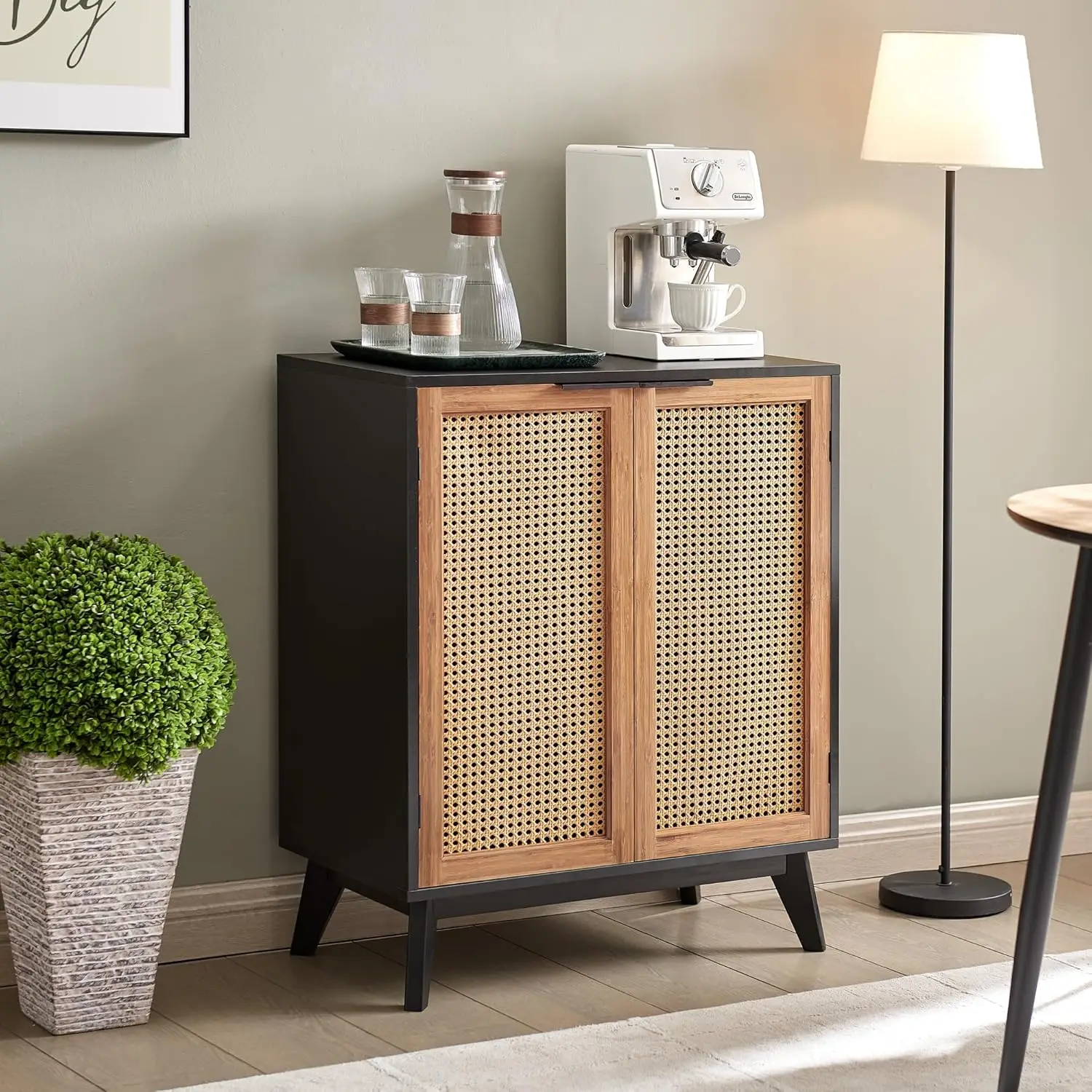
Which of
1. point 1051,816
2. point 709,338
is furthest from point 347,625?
point 1051,816

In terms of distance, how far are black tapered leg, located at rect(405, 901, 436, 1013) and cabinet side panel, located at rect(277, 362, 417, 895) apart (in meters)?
0.05

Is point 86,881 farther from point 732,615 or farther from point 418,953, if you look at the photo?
point 732,615

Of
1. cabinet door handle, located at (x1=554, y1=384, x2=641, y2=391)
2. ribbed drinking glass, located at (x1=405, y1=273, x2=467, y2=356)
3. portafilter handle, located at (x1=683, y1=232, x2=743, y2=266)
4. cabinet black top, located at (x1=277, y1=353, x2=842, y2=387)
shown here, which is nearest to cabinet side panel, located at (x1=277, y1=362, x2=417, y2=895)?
cabinet black top, located at (x1=277, y1=353, x2=842, y2=387)

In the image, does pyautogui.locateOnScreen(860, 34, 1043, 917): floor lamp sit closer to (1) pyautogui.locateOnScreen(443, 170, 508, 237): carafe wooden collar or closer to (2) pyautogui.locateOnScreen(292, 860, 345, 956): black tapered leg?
(1) pyautogui.locateOnScreen(443, 170, 508, 237): carafe wooden collar

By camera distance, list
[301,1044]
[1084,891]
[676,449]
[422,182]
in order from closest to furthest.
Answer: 1. [301,1044]
2. [676,449]
3. [422,182]
4. [1084,891]

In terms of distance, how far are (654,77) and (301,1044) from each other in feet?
5.93

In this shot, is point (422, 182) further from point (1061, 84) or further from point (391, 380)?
point (1061, 84)

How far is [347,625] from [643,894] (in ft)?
3.01

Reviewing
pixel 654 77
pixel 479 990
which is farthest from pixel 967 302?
pixel 479 990

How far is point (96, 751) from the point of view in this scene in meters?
2.62

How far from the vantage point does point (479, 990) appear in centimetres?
295

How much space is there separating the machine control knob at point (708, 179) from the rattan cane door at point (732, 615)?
35cm

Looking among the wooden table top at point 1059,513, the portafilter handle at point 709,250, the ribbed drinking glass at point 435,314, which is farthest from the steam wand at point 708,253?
the wooden table top at point 1059,513

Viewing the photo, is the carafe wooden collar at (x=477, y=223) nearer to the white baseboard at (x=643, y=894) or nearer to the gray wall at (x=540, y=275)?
the gray wall at (x=540, y=275)
